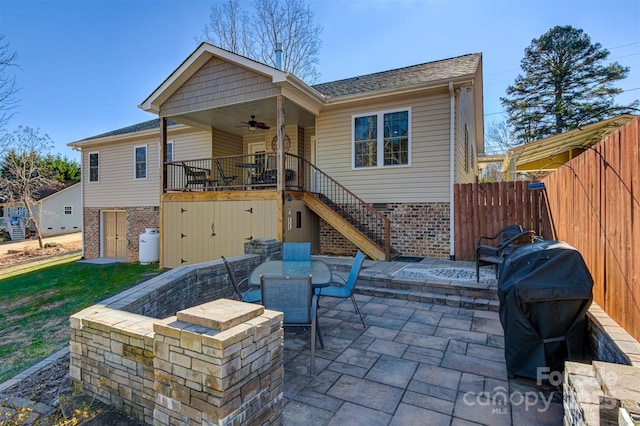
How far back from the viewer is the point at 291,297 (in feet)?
10.1

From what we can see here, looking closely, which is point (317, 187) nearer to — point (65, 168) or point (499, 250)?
point (499, 250)

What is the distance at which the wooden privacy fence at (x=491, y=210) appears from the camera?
7090mm

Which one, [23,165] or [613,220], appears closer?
[613,220]

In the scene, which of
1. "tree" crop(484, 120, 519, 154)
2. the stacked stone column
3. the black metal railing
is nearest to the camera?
the stacked stone column

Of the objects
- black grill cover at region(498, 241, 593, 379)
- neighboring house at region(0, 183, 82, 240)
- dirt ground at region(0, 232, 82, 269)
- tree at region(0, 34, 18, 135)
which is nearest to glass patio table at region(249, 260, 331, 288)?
black grill cover at region(498, 241, 593, 379)

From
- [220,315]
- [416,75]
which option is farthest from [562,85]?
[220,315]

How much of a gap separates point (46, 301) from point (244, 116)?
6538 mm

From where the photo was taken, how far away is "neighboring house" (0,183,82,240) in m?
24.0

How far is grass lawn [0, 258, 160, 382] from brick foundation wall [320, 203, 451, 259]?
6.22 m

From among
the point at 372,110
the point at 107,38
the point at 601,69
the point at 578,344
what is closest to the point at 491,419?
the point at 578,344

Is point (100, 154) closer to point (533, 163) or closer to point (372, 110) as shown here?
point (372, 110)

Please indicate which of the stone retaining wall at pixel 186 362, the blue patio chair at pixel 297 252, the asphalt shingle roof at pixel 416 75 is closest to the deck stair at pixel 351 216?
the asphalt shingle roof at pixel 416 75

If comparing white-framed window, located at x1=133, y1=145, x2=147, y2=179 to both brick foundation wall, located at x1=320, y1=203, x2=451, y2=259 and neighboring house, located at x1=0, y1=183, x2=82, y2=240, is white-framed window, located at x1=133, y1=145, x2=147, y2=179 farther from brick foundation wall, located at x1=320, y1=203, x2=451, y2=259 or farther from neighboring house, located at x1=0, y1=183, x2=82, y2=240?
neighboring house, located at x1=0, y1=183, x2=82, y2=240

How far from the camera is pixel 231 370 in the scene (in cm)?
181
